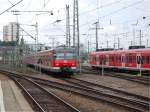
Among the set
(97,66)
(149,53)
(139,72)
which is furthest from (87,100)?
(97,66)

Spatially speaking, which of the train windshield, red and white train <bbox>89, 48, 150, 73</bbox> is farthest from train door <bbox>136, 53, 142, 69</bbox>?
the train windshield

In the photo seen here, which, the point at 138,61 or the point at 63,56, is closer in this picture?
the point at 63,56

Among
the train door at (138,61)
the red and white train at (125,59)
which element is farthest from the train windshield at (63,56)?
the train door at (138,61)

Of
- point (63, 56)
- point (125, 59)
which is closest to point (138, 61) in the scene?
point (125, 59)

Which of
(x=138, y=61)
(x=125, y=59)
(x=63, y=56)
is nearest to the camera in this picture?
(x=63, y=56)

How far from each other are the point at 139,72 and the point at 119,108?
2612 cm

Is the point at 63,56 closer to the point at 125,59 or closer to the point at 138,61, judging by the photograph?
the point at 138,61

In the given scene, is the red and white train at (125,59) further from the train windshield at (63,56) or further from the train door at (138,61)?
the train windshield at (63,56)

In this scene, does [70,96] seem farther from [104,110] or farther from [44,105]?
[104,110]

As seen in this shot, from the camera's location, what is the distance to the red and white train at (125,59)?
135ft

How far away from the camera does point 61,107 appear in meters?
18.9

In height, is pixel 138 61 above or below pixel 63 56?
below

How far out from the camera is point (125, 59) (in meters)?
47.2

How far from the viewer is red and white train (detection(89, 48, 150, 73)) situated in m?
41.2
